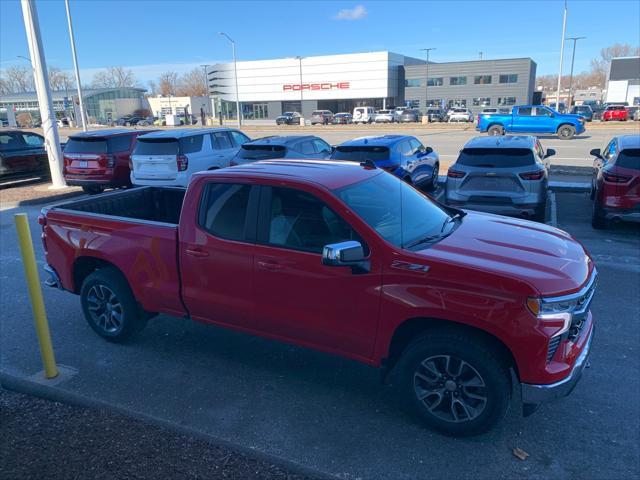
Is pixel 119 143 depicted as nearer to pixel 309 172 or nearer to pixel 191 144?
pixel 191 144

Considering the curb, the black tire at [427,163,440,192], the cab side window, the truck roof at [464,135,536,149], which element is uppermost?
the truck roof at [464,135,536,149]

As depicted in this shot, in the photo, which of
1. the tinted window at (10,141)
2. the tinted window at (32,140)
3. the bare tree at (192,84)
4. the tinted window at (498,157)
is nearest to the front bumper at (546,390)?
the tinted window at (498,157)

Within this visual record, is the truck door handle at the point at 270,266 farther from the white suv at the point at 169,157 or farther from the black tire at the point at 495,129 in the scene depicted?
the black tire at the point at 495,129

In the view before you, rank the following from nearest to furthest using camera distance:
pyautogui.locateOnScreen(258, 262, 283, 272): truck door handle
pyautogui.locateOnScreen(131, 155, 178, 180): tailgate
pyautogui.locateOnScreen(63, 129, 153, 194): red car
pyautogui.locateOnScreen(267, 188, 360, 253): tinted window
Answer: pyautogui.locateOnScreen(267, 188, 360, 253): tinted window → pyautogui.locateOnScreen(258, 262, 283, 272): truck door handle → pyautogui.locateOnScreen(131, 155, 178, 180): tailgate → pyautogui.locateOnScreen(63, 129, 153, 194): red car

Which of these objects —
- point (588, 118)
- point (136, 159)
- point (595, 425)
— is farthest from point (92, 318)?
point (588, 118)

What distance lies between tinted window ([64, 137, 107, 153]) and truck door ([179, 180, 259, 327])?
10.1 meters

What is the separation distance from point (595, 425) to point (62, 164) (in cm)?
1498

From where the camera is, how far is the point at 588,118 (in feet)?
156

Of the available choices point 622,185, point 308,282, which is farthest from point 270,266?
point 622,185

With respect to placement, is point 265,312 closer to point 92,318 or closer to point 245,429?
point 245,429

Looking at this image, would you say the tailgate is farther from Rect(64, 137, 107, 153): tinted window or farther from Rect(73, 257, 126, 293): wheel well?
Rect(73, 257, 126, 293): wheel well

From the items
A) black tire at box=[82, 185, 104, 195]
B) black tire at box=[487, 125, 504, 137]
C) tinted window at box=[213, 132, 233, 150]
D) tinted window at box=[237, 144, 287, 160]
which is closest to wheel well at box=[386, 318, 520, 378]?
tinted window at box=[237, 144, 287, 160]

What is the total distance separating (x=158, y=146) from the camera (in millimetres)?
12039

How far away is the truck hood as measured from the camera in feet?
10.6
